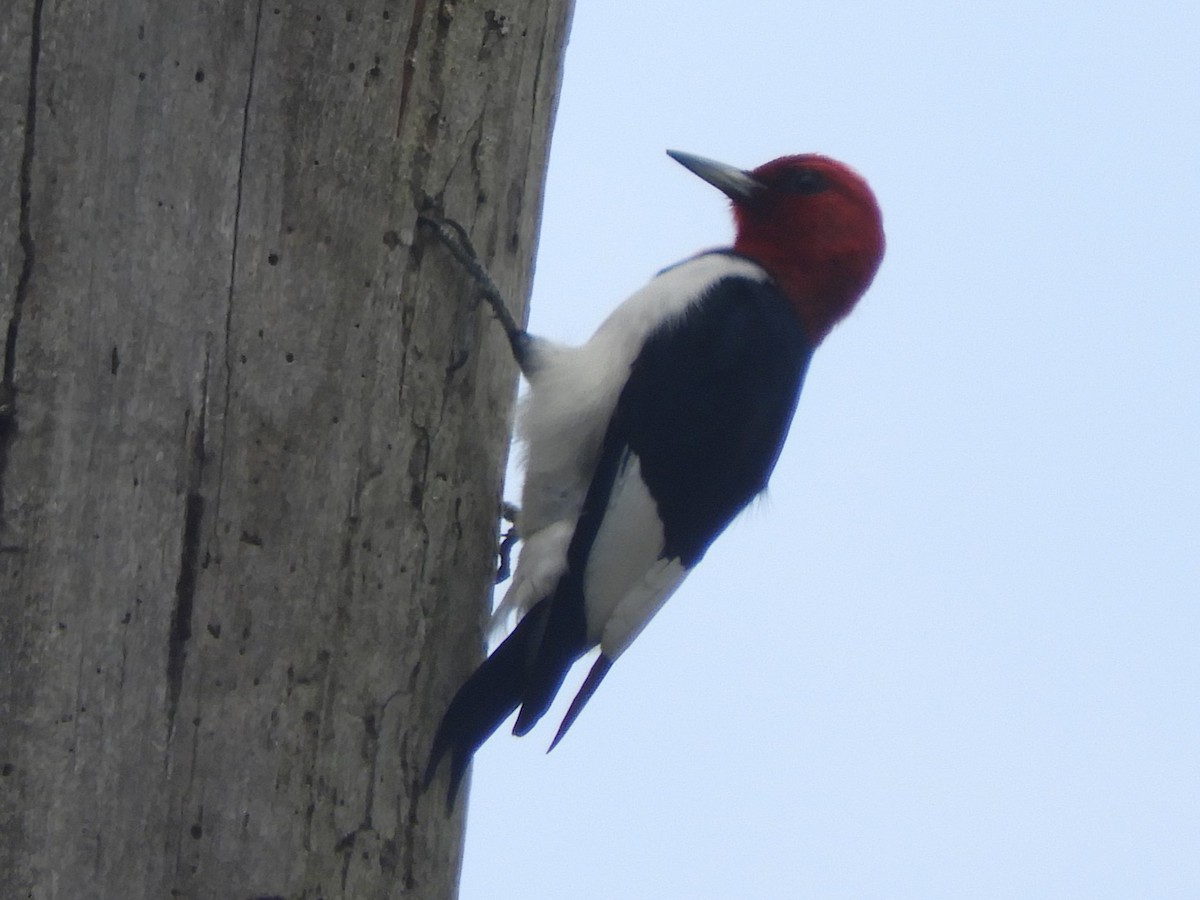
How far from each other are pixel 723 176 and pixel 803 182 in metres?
0.20

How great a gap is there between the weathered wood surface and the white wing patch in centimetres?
41

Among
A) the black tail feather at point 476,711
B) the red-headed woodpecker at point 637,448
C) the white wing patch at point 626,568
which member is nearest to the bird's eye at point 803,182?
the red-headed woodpecker at point 637,448

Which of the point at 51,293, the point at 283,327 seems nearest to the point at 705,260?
the point at 283,327

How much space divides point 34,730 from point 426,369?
31.3 inches

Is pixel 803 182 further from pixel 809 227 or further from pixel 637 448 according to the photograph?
pixel 637 448

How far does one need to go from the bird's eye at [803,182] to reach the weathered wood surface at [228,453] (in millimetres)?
1530

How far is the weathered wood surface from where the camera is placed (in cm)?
205

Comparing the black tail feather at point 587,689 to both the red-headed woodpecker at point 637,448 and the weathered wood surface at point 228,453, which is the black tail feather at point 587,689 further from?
the weathered wood surface at point 228,453

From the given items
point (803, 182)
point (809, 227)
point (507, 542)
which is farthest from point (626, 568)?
point (803, 182)

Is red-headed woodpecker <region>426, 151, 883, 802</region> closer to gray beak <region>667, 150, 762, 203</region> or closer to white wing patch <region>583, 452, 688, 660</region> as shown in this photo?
white wing patch <region>583, 452, 688, 660</region>

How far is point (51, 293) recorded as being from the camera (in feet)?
6.88

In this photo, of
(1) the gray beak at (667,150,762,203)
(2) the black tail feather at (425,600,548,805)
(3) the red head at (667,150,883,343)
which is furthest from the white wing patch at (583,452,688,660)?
(1) the gray beak at (667,150,762,203)

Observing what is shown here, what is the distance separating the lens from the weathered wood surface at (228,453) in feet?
6.73

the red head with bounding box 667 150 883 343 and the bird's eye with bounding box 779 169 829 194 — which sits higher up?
the bird's eye with bounding box 779 169 829 194
